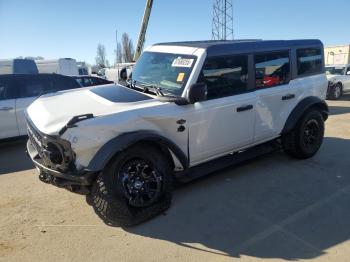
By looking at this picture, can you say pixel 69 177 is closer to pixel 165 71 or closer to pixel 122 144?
pixel 122 144

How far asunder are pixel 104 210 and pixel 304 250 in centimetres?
204

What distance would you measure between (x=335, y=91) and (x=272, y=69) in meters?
12.1

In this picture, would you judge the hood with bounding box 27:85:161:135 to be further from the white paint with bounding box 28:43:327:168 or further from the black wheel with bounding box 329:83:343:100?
the black wheel with bounding box 329:83:343:100

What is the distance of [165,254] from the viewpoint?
3.54m

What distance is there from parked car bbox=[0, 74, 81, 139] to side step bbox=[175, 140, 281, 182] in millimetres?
4132

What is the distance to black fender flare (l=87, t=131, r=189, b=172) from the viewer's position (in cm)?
374

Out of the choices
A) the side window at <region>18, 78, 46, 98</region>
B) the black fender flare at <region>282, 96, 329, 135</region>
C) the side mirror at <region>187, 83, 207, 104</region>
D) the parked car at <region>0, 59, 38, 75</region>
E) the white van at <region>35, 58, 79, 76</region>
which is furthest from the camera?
the white van at <region>35, 58, 79, 76</region>

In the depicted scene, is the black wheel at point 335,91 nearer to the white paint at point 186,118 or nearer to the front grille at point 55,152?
the white paint at point 186,118

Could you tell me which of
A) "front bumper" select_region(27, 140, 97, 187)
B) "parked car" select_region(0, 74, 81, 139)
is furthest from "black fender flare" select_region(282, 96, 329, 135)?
"parked car" select_region(0, 74, 81, 139)

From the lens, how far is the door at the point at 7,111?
7.65 metres

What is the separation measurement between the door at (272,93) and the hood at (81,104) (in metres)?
1.78

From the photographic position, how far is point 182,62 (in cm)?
480

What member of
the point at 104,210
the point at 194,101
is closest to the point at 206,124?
the point at 194,101

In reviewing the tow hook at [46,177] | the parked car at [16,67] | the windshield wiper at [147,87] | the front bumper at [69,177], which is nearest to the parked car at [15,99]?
the windshield wiper at [147,87]
